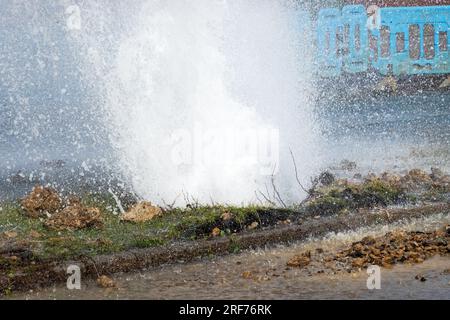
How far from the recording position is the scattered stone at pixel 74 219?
9.43 meters

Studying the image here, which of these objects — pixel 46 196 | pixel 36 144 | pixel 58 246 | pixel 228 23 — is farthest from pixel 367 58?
pixel 58 246

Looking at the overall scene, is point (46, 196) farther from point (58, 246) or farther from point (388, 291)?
point (388, 291)

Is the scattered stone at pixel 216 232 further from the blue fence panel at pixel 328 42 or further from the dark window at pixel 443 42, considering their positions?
the dark window at pixel 443 42

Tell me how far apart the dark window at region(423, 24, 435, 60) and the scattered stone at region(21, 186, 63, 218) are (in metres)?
14.6

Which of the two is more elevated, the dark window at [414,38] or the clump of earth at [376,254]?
the dark window at [414,38]

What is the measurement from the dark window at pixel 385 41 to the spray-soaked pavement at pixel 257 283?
1430cm

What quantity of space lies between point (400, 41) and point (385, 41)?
480 mm

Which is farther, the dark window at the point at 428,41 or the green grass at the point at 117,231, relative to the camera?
the dark window at the point at 428,41

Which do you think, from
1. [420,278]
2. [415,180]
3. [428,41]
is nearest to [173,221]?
[420,278]

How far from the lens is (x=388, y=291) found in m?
6.71

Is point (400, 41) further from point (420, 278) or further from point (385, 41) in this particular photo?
point (420, 278)

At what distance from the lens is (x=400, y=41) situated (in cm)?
2111

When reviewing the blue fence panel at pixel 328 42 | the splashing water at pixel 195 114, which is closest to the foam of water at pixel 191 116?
the splashing water at pixel 195 114
